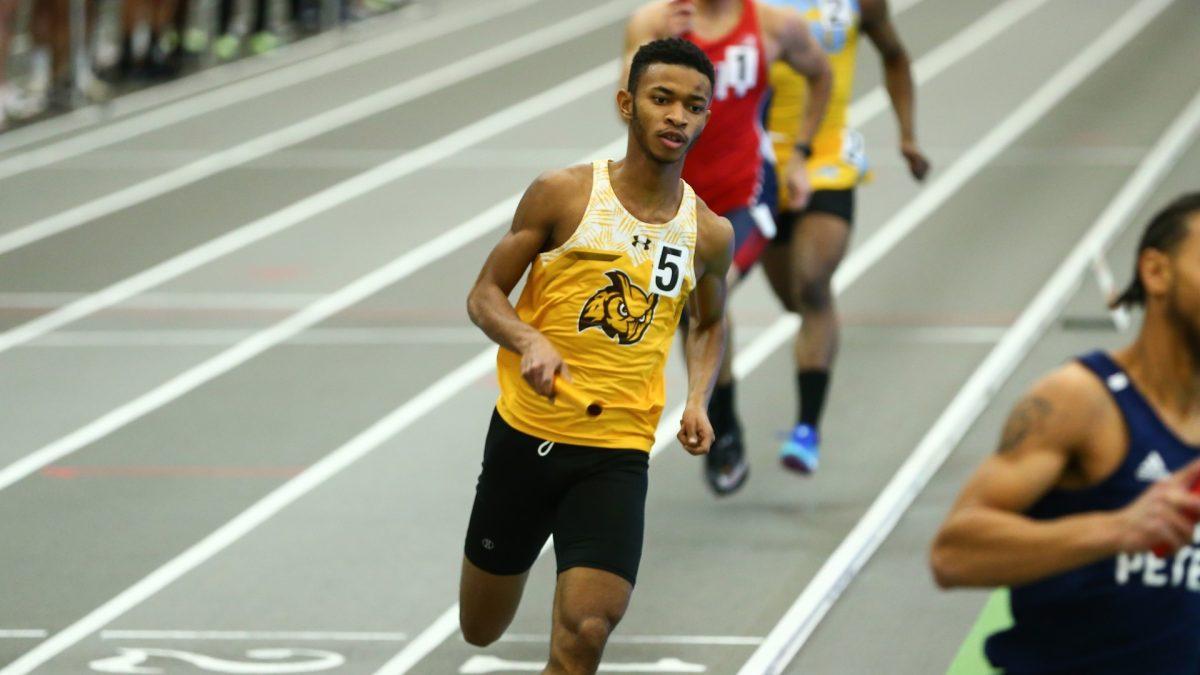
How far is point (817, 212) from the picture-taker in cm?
1012

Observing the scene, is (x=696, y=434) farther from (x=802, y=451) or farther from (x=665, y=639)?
(x=802, y=451)

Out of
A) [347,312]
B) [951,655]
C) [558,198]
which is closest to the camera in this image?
[558,198]

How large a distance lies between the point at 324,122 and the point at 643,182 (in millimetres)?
15044

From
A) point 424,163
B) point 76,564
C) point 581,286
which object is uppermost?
point 581,286

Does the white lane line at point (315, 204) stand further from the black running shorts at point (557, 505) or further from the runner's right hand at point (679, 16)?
the black running shorts at point (557, 505)

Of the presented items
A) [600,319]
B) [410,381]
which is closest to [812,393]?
[410,381]

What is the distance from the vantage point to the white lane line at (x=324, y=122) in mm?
17016

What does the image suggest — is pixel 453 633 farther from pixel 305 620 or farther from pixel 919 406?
pixel 919 406

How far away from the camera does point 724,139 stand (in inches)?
368

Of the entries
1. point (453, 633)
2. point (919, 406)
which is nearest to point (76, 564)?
point (453, 633)

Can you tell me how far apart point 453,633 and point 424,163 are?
11478 millimetres

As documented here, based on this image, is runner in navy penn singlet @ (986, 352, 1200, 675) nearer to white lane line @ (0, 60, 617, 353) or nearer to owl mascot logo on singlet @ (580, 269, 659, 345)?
owl mascot logo on singlet @ (580, 269, 659, 345)

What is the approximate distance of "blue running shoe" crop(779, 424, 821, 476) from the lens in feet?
32.8

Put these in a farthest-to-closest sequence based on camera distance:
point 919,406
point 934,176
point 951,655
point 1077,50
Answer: point 1077,50, point 934,176, point 919,406, point 951,655
